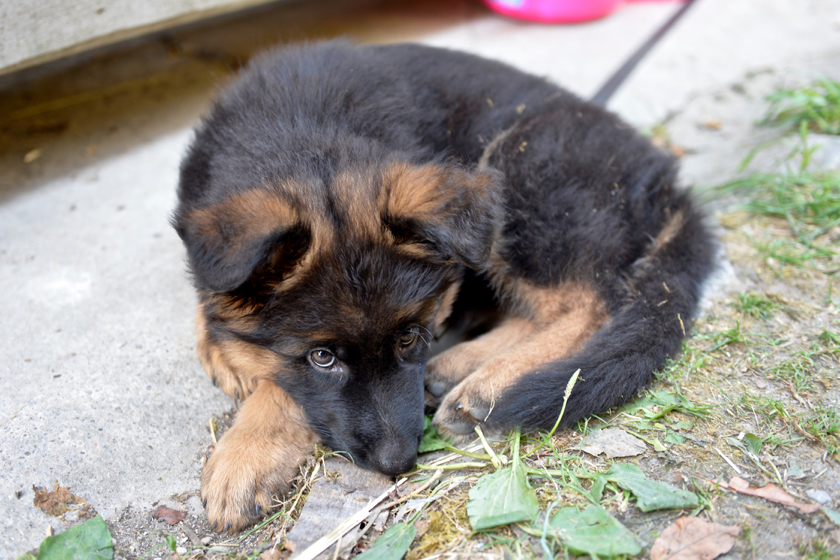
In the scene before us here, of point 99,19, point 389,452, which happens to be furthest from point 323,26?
point 389,452

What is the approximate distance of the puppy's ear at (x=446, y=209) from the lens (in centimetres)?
186

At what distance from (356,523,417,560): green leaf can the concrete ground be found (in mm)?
745

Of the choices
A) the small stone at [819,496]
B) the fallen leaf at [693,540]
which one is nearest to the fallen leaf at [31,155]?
the fallen leaf at [693,540]

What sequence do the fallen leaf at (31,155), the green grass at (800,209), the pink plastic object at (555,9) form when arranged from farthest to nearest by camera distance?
the pink plastic object at (555,9)
the fallen leaf at (31,155)
the green grass at (800,209)

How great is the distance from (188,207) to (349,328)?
2.63 feet

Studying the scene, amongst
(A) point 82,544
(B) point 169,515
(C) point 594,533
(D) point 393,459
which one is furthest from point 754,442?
(A) point 82,544

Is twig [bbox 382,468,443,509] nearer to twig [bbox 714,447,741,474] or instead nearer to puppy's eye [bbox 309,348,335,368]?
puppy's eye [bbox 309,348,335,368]

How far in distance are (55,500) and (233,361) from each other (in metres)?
0.73

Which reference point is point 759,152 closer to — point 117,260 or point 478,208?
point 478,208

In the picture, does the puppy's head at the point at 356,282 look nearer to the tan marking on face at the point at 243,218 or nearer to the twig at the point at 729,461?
the tan marking on face at the point at 243,218

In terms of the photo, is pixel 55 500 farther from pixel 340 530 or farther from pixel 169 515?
pixel 340 530

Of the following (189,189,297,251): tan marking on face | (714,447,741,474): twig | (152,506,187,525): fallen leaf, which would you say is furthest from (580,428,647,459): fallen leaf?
(152,506,187,525): fallen leaf

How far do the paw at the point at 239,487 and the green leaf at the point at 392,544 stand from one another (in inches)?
18.5

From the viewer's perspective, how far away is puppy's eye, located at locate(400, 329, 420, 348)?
206 centimetres
